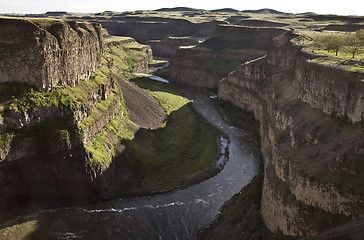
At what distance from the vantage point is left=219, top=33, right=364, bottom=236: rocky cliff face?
36000mm

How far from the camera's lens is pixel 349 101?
4331cm

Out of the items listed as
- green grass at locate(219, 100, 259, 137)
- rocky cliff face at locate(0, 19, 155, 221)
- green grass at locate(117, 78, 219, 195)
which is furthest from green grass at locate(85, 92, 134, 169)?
green grass at locate(219, 100, 259, 137)

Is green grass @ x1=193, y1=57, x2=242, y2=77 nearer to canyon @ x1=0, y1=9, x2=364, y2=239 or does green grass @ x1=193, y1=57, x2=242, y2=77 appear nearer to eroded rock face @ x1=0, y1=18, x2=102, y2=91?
canyon @ x1=0, y1=9, x2=364, y2=239

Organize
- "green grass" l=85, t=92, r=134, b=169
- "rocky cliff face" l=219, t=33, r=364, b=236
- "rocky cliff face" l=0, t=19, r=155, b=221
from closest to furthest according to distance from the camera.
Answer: "rocky cliff face" l=219, t=33, r=364, b=236 → "rocky cliff face" l=0, t=19, r=155, b=221 → "green grass" l=85, t=92, r=134, b=169

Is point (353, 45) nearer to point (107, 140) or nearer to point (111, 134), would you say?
point (111, 134)

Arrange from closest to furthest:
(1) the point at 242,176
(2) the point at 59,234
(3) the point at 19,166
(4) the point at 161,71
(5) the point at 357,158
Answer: (5) the point at 357,158, (2) the point at 59,234, (3) the point at 19,166, (1) the point at 242,176, (4) the point at 161,71

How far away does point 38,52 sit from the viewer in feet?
185

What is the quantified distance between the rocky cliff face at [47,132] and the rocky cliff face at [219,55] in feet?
293

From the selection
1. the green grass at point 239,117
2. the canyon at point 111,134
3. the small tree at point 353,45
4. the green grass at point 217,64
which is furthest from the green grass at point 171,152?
the green grass at point 217,64

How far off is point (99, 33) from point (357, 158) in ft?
250

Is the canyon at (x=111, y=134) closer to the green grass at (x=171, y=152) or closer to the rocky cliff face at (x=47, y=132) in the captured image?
the rocky cliff face at (x=47, y=132)

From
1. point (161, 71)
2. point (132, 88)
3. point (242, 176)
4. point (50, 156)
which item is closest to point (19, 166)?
point (50, 156)

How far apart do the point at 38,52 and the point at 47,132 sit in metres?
12.7

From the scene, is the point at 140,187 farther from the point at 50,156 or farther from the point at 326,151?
the point at 326,151
